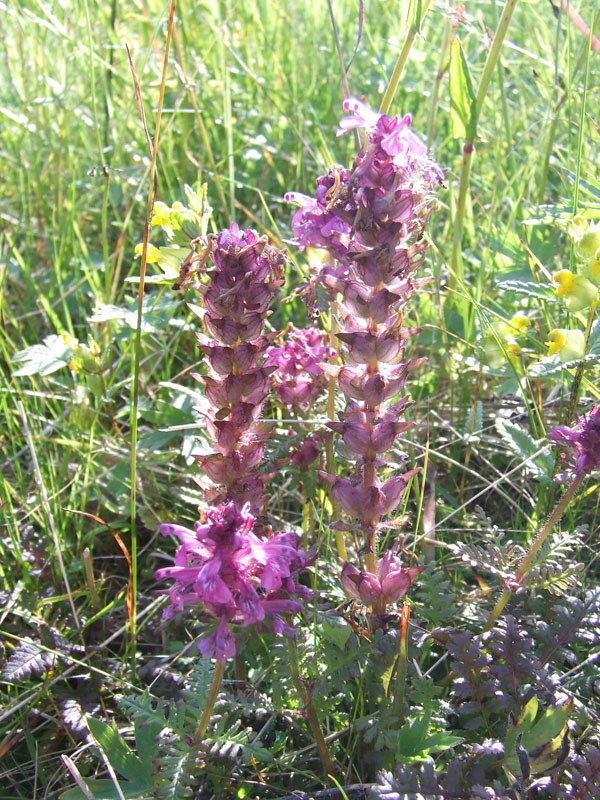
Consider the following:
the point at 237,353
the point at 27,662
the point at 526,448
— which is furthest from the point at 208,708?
the point at 526,448

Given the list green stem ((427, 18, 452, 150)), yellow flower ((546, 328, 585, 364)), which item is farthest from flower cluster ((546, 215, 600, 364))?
green stem ((427, 18, 452, 150))

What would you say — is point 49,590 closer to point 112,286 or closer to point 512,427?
point 112,286

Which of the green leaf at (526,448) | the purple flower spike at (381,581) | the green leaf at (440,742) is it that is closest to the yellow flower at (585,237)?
the green leaf at (526,448)

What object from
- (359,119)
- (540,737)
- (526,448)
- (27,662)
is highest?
(359,119)

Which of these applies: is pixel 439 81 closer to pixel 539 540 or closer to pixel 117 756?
pixel 539 540

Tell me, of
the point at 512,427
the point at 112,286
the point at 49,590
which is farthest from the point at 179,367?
the point at 512,427

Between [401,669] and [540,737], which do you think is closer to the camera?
[540,737]

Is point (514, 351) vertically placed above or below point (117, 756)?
above
